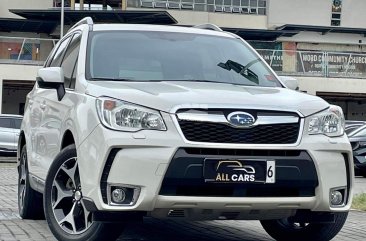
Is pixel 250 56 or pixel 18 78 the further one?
pixel 18 78

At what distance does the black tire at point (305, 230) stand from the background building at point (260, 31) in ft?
81.8

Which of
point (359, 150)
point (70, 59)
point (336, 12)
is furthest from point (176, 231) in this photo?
point (336, 12)

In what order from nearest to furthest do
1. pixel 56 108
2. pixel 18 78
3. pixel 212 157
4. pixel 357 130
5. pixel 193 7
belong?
1. pixel 212 157
2. pixel 56 108
3. pixel 357 130
4. pixel 18 78
5. pixel 193 7

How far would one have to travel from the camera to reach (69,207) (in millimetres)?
5695

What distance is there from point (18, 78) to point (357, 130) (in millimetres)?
19194

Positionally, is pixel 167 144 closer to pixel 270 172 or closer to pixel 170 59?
pixel 270 172

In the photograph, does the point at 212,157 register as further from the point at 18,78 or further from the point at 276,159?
the point at 18,78

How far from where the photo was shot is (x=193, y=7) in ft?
148

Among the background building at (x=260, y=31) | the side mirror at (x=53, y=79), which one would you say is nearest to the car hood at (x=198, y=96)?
the side mirror at (x=53, y=79)

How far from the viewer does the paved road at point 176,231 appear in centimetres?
651

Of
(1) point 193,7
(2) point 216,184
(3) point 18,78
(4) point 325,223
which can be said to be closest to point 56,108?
(2) point 216,184

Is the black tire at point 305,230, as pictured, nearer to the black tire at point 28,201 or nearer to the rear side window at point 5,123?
the black tire at point 28,201

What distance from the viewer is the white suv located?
483cm

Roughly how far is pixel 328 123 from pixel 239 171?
90 centimetres
